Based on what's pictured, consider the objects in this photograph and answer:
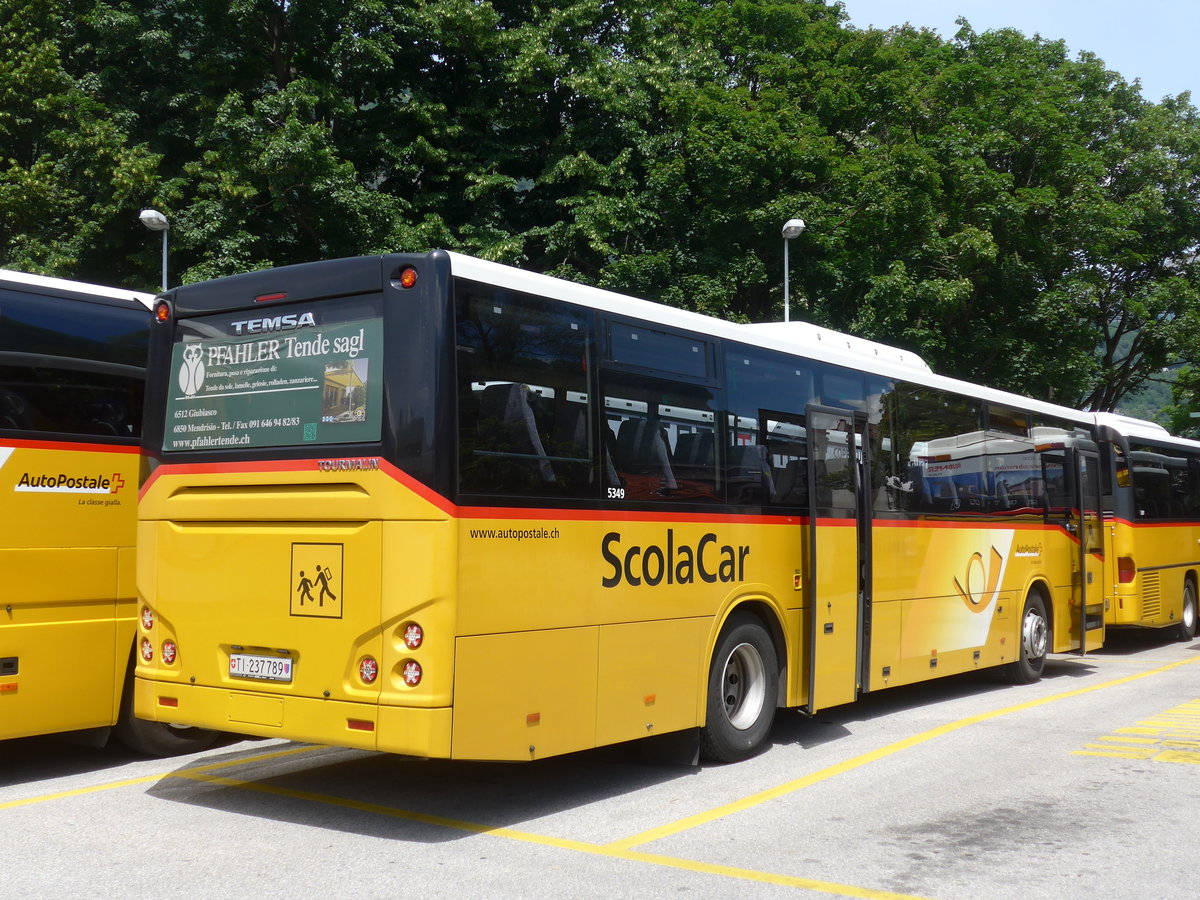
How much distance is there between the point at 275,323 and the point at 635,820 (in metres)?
3.63

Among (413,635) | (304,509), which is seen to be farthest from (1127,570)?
(304,509)

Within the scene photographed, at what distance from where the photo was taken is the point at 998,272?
30.4m

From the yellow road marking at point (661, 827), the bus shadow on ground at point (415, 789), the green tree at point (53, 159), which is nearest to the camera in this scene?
the yellow road marking at point (661, 827)

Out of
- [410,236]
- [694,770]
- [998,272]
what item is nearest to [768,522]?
[694,770]

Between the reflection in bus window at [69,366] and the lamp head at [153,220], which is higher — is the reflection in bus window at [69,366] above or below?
below

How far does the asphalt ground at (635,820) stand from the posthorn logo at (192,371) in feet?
8.43

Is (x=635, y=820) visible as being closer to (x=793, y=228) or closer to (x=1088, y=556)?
(x=1088, y=556)

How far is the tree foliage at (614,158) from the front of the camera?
80.7 ft

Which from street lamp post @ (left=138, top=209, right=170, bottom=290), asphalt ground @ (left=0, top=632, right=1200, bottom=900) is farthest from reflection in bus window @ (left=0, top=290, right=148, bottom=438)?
street lamp post @ (left=138, top=209, right=170, bottom=290)

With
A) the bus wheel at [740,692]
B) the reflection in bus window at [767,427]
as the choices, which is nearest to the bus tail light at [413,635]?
the bus wheel at [740,692]

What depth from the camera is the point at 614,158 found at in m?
27.7

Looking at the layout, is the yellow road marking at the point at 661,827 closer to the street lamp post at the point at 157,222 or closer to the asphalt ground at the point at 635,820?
the asphalt ground at the point at 635,820

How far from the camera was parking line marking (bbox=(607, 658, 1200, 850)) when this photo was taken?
669 centimetres

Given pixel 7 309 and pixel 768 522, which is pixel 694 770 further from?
pixel 7 309
